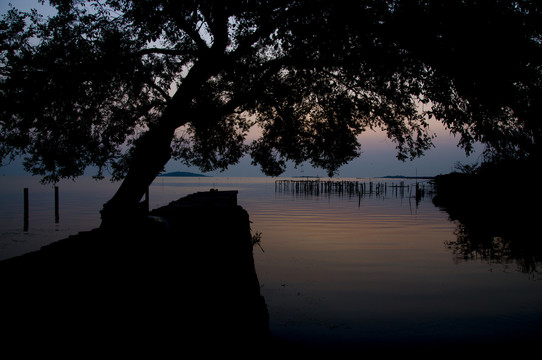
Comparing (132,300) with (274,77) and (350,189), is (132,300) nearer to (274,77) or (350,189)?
(274,77)

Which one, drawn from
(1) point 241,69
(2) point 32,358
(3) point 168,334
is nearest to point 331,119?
(1) point 241,69

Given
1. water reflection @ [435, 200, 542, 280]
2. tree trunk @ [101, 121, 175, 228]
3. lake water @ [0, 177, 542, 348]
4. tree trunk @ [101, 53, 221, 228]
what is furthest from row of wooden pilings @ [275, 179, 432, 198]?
tree trunk @ [101, 121, 175, 228]

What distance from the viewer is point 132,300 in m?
4.88

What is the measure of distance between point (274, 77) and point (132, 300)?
A: 9.88m

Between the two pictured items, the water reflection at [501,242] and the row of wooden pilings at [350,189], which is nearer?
the water reflection at [501,242]

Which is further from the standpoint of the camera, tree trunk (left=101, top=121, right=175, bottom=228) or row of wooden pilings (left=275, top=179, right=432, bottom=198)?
row of wooden pilings (left=275, top=179, right=432, bottom=198)

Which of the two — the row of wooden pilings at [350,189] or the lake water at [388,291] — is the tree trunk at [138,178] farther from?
the row of wooden pilings at [350,189]

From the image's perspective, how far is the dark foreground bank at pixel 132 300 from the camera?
3844mm

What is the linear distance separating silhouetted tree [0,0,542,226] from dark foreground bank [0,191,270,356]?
4819 millimetres

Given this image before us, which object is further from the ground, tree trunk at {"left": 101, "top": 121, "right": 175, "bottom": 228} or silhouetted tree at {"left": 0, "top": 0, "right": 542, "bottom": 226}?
silhouetted tree at {"left": 0, "top": 0, "right": 542, "bottom": 226}

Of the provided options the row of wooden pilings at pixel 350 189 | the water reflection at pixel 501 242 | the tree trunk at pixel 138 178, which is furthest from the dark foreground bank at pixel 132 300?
the row of wooden pilings at pixel 350 189

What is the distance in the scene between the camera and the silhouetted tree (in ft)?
30.7

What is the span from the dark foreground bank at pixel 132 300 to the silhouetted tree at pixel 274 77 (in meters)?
4.82

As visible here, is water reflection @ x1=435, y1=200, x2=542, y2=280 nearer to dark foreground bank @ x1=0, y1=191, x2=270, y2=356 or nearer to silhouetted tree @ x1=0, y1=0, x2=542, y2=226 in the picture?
silhouetted tree @ x1=0, y1=0, x2=542, y2=226
